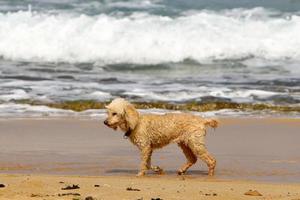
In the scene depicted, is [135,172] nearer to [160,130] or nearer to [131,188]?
[160,130]

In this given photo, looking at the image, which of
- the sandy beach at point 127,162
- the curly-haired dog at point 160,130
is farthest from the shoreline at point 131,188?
the curly-haired dog at point 160,130

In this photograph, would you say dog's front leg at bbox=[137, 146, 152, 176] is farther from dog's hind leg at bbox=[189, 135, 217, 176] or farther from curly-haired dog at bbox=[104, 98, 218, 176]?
dog's hind leg at bbox=[189, 135, 217, 176]

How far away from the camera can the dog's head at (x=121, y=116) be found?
8.89m

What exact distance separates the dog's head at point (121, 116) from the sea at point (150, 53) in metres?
4.72

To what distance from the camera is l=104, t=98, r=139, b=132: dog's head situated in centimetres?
889

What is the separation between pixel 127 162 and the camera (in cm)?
961

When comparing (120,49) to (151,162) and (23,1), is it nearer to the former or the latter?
(23,1)

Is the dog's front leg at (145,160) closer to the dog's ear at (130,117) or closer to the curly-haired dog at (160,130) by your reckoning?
the curly-haired dog at (160,130)

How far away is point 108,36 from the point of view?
23.5 meters

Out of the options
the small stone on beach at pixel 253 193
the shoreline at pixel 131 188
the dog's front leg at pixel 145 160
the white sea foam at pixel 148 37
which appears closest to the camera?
the shoreline at pixel 131 188

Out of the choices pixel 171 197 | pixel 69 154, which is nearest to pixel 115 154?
pixel 69 154

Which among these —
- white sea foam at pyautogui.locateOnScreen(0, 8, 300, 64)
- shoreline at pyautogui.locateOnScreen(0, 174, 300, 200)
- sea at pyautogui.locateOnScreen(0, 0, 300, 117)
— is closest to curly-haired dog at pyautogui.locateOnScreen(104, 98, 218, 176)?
shoreline at pyautogui.locateOnScreen(0, 174, 300, 200)

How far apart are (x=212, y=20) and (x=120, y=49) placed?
3.47 m

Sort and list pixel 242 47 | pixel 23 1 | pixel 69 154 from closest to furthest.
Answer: pixel 69 154
pixel 242 47
pixel 23 1
